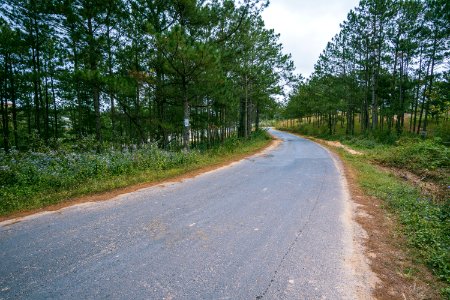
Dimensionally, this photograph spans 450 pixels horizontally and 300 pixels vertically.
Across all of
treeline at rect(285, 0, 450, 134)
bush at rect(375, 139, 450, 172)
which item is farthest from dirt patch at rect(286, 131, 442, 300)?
treeline at rect(285, 0, 450, 134)

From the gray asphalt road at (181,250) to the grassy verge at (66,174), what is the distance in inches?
45.0

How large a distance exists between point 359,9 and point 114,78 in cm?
2371

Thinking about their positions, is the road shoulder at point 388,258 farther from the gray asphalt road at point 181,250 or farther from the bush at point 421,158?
the bush at point 421,158

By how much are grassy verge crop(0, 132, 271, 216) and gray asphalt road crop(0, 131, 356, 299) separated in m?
1.14

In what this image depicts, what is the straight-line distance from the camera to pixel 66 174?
6.94 m

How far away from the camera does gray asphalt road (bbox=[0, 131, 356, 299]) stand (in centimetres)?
256

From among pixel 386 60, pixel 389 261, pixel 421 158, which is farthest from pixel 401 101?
pixel 389 261

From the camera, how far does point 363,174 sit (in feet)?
31.1

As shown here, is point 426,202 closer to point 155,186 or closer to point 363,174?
point 363,174

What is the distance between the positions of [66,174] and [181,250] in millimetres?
5501

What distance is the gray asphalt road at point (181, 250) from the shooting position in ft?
8.39

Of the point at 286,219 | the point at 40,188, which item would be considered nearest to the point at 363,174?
the point at 286,219

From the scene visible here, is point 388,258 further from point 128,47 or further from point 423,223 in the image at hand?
point 128,47

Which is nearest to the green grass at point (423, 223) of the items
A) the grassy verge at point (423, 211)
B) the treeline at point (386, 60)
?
the grassy verge at point (423, 211)
